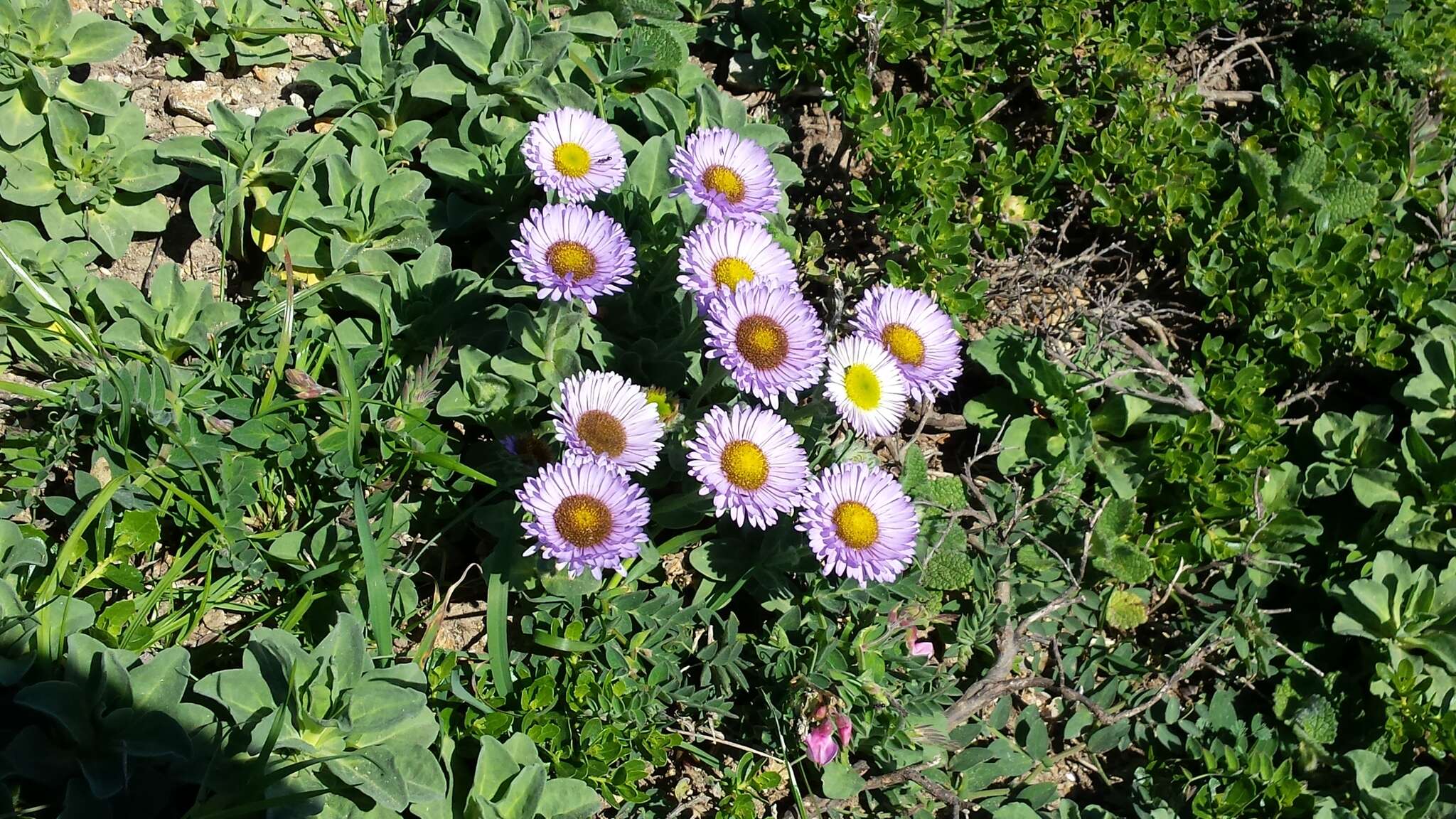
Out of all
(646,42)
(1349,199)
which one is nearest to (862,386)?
(646,42)

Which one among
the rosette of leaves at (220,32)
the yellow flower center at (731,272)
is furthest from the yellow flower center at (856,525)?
the rosette of leaves at (220,32)

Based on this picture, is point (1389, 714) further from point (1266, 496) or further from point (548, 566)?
point (548, 566)

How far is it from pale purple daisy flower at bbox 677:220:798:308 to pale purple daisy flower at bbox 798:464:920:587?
479mm

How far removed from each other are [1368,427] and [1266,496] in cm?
A: 38

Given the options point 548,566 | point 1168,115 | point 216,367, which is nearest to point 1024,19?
point 1168,115

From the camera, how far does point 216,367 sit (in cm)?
271

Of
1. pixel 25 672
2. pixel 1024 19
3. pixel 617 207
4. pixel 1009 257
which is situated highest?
pixel 1024 19

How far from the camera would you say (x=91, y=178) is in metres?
2.86

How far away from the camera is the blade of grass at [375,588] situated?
2439mm

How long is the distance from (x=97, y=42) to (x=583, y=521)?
6.38 ft

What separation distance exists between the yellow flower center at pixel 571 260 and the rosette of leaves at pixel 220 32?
1375 millimetres

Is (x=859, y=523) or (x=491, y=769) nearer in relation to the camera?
→ (x=491, y=769)

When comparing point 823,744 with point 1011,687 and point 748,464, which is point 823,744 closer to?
point 1011,687

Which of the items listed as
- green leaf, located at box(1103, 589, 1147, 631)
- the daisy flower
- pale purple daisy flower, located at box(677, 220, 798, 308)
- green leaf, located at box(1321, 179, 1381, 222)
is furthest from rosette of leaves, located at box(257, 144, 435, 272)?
green leaf, located at box(1321, 179, 1381, 222)
